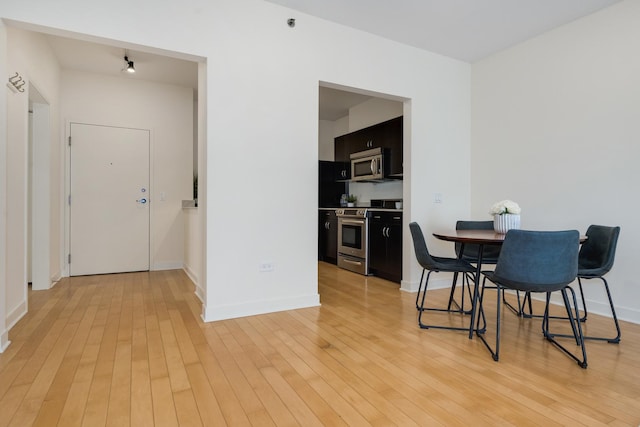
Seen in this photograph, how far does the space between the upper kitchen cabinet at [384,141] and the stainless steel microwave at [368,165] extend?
0.08m

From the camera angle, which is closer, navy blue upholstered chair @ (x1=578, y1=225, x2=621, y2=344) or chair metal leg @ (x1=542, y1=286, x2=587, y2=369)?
chair metal leg @ (x1=542, y1=286, x2=587, y2=369)

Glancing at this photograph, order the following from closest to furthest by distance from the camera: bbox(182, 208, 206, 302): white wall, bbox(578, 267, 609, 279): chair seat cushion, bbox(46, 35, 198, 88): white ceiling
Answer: bbox(578, 267, 609, 279): chair seat cushion, bbox(46, 35, 198, 88): white ceiling, bbox(182, 208, 206, 302): white wall

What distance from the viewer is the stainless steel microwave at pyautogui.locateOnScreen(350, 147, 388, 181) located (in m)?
4.82

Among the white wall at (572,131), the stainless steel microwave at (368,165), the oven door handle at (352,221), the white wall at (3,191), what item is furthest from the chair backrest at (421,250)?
the white wall at (3,191)

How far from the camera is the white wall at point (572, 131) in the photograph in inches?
115

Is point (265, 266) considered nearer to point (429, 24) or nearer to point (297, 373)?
point (297, 373)

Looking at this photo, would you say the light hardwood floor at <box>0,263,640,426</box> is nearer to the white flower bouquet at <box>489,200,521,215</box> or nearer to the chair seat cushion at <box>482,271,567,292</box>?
the chair seat cushion at <box>482,271,567,292</box>

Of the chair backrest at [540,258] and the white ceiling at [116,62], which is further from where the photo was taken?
the white ceiling at [116,62]

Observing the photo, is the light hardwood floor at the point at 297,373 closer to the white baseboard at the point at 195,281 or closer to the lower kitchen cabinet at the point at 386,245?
the white baseboard at the point at 195,281

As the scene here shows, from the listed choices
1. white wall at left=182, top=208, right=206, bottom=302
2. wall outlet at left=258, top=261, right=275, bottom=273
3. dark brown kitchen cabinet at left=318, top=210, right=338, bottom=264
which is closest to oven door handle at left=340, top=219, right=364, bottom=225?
dark brown kitchen cabinet at left=318, top=210, right=338, bottom=264

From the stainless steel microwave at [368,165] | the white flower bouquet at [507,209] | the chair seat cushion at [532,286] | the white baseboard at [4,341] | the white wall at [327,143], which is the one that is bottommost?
the white baseboard at [4,341]

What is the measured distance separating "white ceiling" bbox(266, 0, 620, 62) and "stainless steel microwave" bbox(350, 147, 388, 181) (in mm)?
1525

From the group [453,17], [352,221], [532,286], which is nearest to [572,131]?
[453,17]

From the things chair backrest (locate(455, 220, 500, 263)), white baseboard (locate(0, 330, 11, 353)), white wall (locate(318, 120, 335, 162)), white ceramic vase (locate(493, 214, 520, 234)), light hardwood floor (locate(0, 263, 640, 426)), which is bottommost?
light hardwood floor (locate(0, 263, 640, 426))
